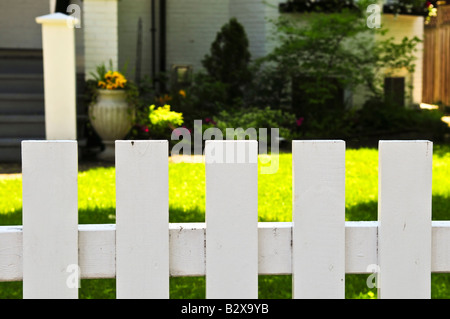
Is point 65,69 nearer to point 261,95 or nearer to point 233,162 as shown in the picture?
point 261,95

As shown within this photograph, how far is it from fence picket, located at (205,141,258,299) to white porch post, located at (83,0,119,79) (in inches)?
270

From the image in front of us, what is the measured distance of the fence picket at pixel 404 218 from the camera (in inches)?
66.2

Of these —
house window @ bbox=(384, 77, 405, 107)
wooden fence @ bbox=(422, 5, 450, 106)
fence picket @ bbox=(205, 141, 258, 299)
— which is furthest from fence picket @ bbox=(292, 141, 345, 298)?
wooden fence @ bbox=(422, 5, 450, 106)

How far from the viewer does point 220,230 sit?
169 centimetres

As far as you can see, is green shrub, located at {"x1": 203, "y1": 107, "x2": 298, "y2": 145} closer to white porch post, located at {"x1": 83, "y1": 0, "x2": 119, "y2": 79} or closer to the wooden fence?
white porch post, located at {"x1": 83, "y1": 0, "x2": 119, "y2": 79}

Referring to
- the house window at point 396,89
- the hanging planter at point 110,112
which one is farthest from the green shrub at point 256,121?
the house window at point 396,89

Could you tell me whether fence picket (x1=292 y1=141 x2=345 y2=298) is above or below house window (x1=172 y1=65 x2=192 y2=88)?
below

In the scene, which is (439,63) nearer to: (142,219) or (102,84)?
(102,84)

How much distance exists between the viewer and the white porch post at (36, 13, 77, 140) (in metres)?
6.42

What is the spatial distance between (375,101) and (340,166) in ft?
28.3

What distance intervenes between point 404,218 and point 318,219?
0.71 feet

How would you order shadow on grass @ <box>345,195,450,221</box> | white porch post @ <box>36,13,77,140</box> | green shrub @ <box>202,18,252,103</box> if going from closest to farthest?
shadow on grass @ <box>345,195,450,221</box>
white porch post @ <box>36,13,77,140</box>
green shrub @ <box>202,18,252,103</box>

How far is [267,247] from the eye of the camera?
1.71 meters
